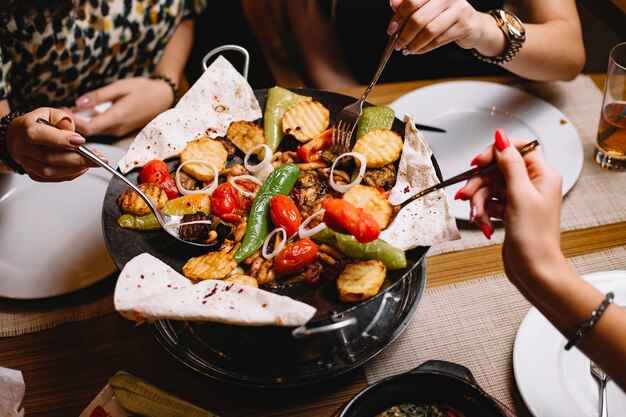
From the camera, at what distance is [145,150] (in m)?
1.69

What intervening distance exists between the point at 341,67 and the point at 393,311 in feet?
5.40

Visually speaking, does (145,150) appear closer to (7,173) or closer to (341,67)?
(7,173)

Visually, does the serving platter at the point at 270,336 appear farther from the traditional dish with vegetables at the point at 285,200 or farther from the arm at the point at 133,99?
the arm at the point at 133,99

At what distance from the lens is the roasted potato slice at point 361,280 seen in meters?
1.31

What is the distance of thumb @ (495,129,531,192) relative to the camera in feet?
3.73

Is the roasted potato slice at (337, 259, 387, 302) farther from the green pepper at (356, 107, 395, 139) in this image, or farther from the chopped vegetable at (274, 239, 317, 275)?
the green pepper at (356, 107, 395, 139)

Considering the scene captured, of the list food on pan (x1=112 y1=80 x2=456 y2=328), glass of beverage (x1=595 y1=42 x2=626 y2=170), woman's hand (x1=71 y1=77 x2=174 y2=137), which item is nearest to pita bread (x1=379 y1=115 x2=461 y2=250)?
food on pan (x1=112 y1=80 x2=456 y2=328)

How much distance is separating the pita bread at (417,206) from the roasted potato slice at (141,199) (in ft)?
2.03

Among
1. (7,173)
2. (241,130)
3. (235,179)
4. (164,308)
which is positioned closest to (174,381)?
(164,308)

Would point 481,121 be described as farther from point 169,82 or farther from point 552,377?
point 169,82

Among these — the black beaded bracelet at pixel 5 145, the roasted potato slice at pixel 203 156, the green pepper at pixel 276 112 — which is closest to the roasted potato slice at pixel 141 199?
the roasted potato slice at pixel 203 156

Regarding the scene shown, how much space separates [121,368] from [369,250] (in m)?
0.77

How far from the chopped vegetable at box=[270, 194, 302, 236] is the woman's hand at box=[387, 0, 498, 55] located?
24.4 inches

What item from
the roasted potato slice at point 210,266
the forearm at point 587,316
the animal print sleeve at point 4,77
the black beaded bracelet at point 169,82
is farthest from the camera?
the black beaded bracelet at point 169,82
